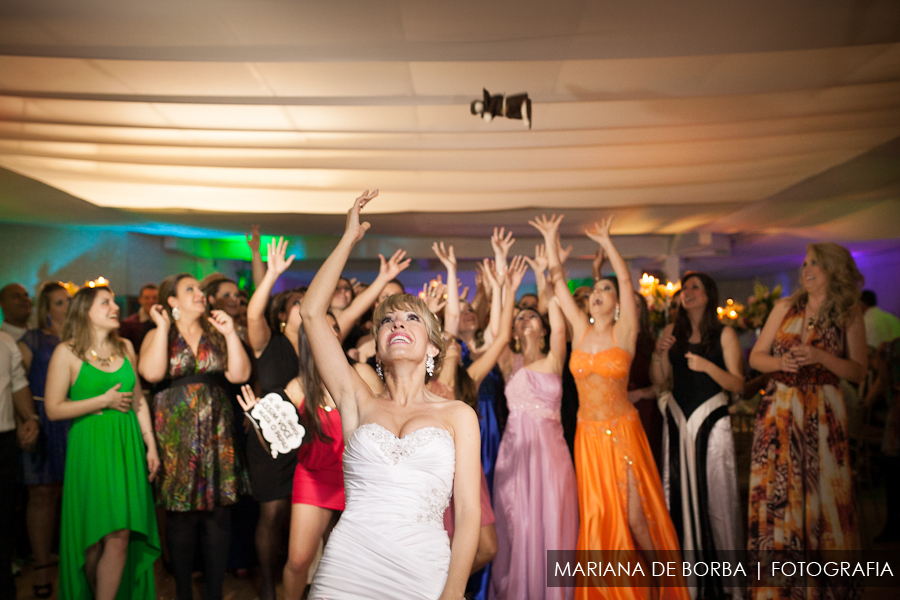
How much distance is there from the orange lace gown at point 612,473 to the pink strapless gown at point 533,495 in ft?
0.32

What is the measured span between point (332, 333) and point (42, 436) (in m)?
2.93

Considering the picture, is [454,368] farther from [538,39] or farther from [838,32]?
[838,32]

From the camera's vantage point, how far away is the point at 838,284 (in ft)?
8.84

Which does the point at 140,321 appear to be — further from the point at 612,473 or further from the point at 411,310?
the point at 612,473

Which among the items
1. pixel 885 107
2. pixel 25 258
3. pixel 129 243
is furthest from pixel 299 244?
pixel 885 107

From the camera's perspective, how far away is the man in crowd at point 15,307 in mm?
3686

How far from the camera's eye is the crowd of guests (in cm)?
265

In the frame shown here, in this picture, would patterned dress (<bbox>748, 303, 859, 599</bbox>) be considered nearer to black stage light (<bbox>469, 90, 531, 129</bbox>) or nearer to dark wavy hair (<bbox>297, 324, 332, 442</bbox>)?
black stage light (<bbox>469, 90, 531, 129</bbox>)

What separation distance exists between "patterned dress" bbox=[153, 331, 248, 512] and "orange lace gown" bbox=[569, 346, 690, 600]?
1.77 metres

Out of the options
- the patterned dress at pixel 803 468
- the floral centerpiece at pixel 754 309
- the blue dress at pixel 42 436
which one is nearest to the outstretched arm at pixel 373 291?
the patterned dress at pixel 803 468

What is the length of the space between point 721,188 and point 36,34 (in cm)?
421

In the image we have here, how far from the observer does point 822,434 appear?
8.69 ft

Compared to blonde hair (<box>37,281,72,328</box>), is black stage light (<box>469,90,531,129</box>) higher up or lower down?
higher up

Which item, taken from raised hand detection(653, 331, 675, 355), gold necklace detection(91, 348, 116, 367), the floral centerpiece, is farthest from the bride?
the floral centerpiece
